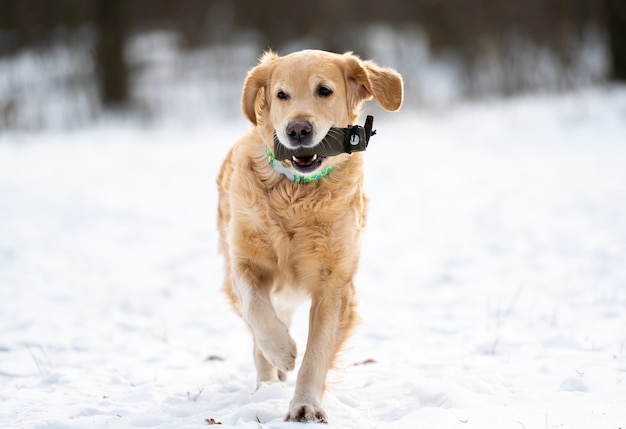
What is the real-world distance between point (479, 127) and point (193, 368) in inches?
370

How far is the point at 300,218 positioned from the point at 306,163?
28 cm

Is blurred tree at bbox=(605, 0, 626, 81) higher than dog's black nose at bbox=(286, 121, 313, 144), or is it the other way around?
blurred tree at bbox=(605, 0, 626, 81)

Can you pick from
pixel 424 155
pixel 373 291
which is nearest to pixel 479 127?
pixel 424 155

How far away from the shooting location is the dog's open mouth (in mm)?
3293

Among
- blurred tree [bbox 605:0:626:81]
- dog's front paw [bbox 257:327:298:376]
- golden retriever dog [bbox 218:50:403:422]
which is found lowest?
dog's front paw [bbox 257:327:298:376]

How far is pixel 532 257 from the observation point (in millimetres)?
6316

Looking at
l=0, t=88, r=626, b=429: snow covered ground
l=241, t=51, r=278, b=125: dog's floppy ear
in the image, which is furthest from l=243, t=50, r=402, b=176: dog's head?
l=0, t=88, r=626, b=429: snow covered ground

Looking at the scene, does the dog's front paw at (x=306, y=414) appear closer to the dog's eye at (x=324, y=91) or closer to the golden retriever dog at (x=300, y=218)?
the golden retriever dog at (x=300, y=218)

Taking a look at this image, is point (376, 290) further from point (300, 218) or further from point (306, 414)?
point (306, 414)

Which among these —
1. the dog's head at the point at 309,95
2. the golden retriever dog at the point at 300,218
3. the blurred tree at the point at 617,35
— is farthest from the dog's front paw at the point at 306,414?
the blurred tree at the point at 617,35

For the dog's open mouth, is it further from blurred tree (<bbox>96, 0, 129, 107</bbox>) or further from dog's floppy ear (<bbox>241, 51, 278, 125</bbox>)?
blurred tree (<bbox>96, 0, 129, 107</bbox>)

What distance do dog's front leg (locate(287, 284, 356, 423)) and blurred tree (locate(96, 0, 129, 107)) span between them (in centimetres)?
1249

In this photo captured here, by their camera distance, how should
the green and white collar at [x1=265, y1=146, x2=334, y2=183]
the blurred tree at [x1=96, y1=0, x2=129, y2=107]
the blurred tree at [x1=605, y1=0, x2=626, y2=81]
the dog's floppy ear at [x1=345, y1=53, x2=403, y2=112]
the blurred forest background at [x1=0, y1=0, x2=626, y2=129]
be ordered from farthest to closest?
the blurred tree at [x1=96, y1=0, x2=129, y2=107] < the blurred forest background at [x1=0, y1=0, x2=626, y2=129] < the blurred tree at [x1=605, y1=0, x2=626, y2=81] < the dog's floppy ear at [x1=345, y1=53, x2=403, y2=112] < the green and white collar at [x1=265, y1=146, x2=334, y2=183]

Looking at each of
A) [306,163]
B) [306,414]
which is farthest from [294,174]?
[306,414]
